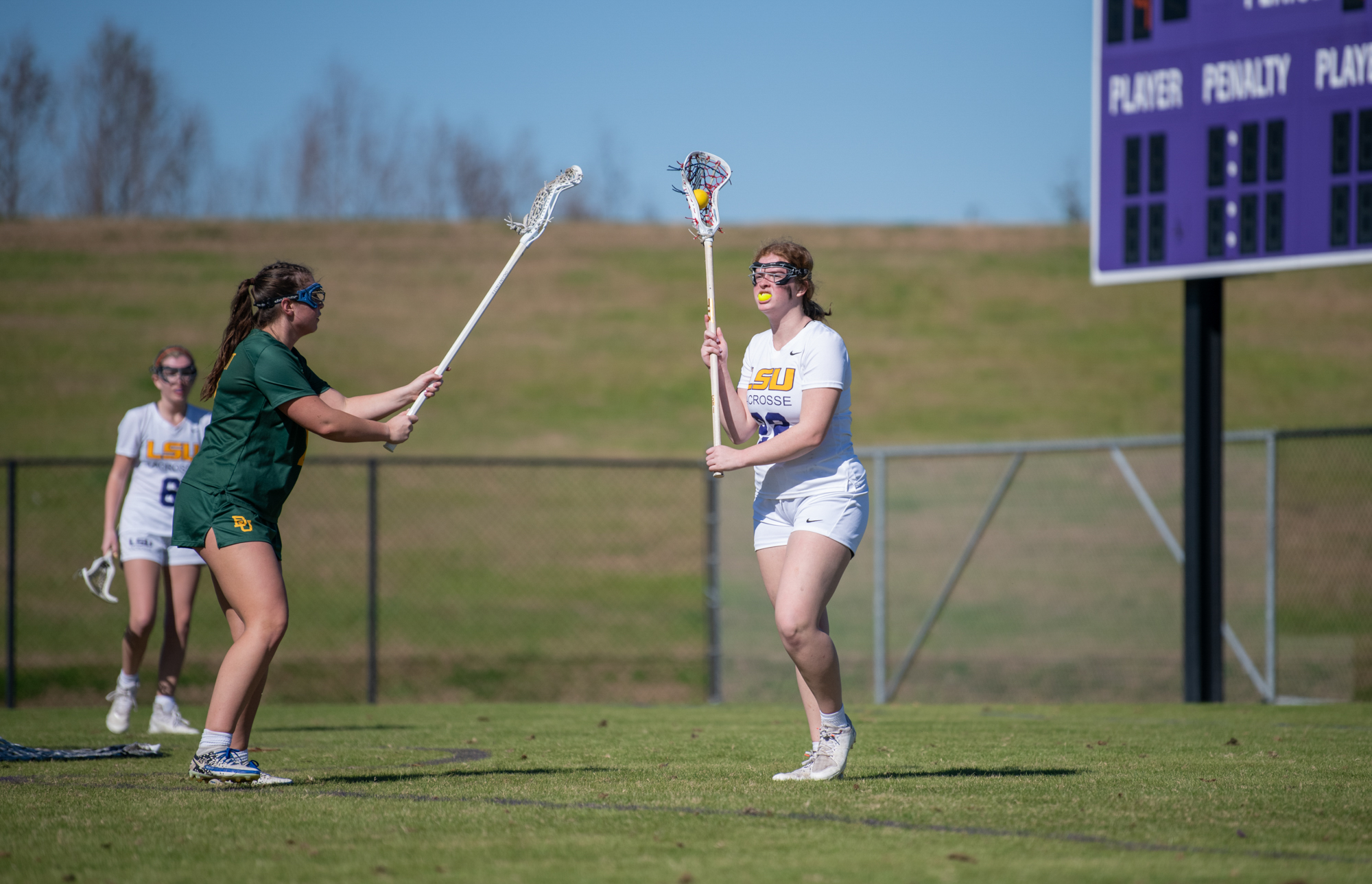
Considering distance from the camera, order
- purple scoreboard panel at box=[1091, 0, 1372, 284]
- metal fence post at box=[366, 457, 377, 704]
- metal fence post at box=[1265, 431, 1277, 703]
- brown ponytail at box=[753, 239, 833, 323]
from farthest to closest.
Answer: metal fence post at box=[366, 457, 377, 704], metal fence post at box=[1265, 431, 1277, 703], purple scoreboard panel at box=[1091, 0, 1372, 284], brown ponytail at box=[753, 239, 833, 323]

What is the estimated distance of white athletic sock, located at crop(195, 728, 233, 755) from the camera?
17.5 ft

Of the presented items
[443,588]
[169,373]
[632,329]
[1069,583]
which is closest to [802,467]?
[169,373]

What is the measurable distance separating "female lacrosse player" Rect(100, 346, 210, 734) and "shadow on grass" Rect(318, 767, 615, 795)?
297 centimetres

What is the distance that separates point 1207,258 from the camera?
10.7m

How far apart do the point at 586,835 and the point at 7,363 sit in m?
31.1

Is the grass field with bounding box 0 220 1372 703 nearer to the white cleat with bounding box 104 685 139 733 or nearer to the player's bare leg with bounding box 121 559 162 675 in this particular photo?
the white cleat with bounding box 104 685 139 733

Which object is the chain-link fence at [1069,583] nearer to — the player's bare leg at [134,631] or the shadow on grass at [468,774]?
the player's bare leg at [134,631]

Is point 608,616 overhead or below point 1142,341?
below

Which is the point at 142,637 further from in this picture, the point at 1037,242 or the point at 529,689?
the point at 1037,242

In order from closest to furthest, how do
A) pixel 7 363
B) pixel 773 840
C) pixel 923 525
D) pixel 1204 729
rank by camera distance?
pixel 773 840, pixel 1204 729, pixel 923 525, pixel 7 363

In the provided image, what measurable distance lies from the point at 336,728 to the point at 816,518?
5.11 m

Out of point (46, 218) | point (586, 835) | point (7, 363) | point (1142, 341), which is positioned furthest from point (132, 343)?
point (586, 835)

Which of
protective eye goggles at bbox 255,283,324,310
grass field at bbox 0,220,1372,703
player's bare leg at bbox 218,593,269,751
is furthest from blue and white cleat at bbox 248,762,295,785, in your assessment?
grass field at bbox 0,220,1372,703

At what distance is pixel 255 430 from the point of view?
5336 mm
